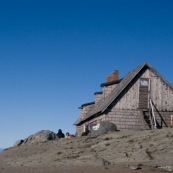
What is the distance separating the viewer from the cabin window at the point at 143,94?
3395 centimetres

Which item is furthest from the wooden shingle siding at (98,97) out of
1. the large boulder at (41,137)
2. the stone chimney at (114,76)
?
the large boulder at (41,137)

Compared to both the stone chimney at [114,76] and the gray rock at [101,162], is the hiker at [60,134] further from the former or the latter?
the gray rock at [101,162]

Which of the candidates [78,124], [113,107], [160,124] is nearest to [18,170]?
[113,107]

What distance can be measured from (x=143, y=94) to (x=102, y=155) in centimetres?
1501

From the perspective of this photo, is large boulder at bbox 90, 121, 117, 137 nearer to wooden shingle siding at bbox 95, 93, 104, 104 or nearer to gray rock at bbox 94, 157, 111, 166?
gray rock at bbox 94, 157, 111, 166

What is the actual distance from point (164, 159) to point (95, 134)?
29.4ft

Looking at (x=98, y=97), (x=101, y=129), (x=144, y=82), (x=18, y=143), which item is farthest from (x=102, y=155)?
(x=98, y=97)

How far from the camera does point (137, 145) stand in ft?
70.1

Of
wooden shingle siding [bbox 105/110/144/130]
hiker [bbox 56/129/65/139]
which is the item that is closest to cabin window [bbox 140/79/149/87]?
wooden shingle siding [bbox 105/110/144/130]

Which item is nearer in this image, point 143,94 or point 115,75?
point 143,94

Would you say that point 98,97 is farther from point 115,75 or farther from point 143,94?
point 143,94

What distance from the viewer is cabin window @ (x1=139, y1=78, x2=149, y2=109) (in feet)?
111

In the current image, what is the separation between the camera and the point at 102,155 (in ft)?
65.8

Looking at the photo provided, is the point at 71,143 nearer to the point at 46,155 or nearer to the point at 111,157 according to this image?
the point at 46,155
